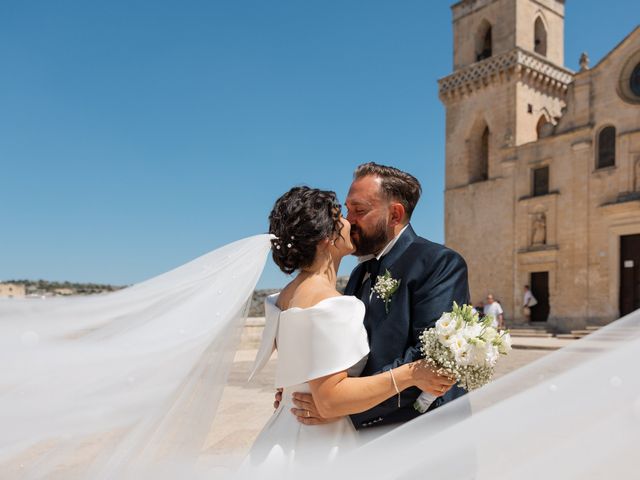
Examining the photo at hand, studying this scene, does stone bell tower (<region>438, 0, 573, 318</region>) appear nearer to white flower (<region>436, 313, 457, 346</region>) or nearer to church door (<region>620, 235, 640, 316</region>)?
church door (<region>620, 235, 640, 316</region>)

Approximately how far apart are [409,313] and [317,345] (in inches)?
19.4

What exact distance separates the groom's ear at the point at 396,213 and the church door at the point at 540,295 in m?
22.9

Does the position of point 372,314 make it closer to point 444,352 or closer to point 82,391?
point 444,352

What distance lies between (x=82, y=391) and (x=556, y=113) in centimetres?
2842

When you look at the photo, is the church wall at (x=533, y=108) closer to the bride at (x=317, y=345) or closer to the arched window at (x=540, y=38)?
the arched window at (x=540, y=38)

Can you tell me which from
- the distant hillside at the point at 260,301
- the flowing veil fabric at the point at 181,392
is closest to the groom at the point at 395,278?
the flowing veil fabric at the point at 181,392

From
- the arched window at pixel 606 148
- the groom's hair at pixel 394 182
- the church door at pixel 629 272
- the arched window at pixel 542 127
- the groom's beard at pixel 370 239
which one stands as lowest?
the church door at pixel 629 272

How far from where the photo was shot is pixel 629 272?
21.3 meters

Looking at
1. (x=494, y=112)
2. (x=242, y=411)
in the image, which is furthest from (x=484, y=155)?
(x=242, y=411)

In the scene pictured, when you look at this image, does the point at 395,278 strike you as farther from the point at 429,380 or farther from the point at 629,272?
the point at 629,272

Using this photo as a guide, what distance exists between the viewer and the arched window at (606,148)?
22.3m

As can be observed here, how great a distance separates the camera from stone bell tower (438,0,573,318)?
25094 mm

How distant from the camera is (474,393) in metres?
1.85

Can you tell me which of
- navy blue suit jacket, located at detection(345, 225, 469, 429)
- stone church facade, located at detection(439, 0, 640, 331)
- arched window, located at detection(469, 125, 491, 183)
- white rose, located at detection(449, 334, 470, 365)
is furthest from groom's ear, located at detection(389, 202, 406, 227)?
arched window, located at detection(469, 125, 491, 183)
